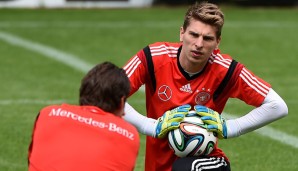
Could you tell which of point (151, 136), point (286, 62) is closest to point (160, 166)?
point (151, 136)

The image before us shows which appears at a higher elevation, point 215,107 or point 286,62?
point 215,107

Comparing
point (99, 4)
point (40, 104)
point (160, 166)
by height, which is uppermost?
point (160, 166)

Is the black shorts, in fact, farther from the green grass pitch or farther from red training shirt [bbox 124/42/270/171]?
the green grass pitch

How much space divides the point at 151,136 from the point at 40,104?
520cm

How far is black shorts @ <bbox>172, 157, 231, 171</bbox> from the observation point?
737 cm

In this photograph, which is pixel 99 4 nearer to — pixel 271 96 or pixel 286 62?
pixel 286 62

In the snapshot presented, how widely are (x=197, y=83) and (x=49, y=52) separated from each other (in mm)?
9400

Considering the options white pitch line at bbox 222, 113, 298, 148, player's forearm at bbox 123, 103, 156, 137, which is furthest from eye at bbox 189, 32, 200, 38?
white pitch line at bbox 222, 113, 298, 148

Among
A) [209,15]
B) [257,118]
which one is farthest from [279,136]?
[209,15]

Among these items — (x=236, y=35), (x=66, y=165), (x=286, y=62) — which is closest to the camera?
(x=66, y=165)

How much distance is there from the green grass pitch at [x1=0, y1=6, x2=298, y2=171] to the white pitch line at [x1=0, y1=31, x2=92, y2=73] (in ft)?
0.06

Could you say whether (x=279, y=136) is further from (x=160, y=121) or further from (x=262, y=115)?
(x=160, y=121)

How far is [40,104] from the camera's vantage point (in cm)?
1262

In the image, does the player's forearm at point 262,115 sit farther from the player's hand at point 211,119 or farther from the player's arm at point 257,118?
the player's hand at point 211,119
